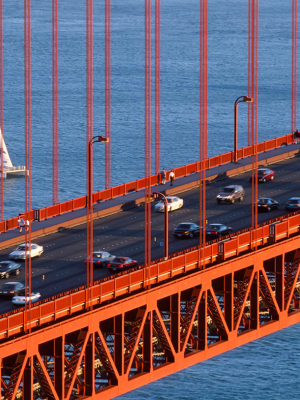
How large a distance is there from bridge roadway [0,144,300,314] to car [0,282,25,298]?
334 millimetres

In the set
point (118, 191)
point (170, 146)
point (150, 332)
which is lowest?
point (170, 146)

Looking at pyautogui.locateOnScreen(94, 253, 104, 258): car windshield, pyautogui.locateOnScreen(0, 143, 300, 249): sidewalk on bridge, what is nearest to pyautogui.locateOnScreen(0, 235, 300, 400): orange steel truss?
pyautogui.locateOnScreen(94, 253, 104, 258): car windshield

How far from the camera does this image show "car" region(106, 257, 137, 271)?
3049 inches

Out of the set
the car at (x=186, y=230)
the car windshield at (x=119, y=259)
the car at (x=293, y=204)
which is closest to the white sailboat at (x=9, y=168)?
the car at (x=293, y=204)

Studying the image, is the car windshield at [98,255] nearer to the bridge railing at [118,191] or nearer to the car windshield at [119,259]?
the car windshield at [119,259]

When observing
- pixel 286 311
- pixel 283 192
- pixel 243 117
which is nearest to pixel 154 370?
pixel 286 311

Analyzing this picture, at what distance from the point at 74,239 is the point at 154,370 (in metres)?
14.7

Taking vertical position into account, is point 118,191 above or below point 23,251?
above

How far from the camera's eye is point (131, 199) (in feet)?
307

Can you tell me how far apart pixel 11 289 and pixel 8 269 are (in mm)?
4706

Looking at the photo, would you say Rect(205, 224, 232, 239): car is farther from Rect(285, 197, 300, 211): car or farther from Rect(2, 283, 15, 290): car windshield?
Rect(2, 283, 15, 290): car windshield

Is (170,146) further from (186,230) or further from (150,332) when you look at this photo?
(150,332)

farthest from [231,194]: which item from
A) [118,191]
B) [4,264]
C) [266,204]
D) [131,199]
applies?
[4,264]

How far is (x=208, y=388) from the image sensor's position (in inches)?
3568
